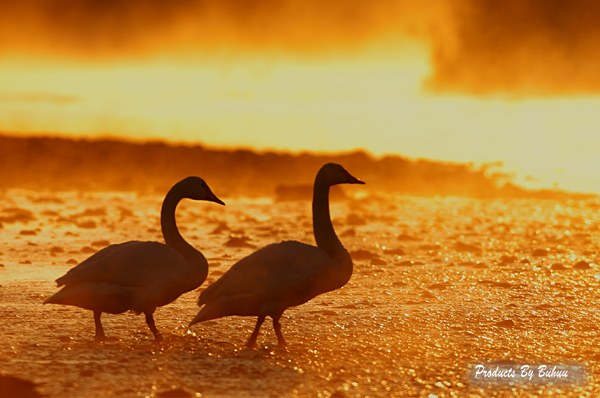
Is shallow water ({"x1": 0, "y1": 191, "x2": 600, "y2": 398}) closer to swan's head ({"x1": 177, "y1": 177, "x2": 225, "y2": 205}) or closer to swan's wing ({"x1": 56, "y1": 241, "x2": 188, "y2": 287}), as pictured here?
swan's wing ({"x1": 56, "y1": 241, "x2": 188, "y2": 287})

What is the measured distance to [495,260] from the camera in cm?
1126

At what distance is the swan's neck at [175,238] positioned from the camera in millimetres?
6547

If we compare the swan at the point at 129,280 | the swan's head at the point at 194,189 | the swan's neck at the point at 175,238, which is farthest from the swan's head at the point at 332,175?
the swan at the point at 129,280

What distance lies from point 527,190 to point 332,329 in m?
19.8

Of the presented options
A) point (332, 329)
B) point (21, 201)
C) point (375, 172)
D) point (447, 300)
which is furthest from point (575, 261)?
point (375, 172)

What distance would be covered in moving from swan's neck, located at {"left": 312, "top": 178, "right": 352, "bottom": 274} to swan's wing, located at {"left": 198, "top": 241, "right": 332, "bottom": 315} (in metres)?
0.17

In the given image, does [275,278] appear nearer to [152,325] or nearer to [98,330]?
[152,325]

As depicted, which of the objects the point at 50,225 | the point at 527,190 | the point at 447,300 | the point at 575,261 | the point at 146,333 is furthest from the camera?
the point at 527,190

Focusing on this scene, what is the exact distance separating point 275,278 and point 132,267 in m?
Result: 1.08

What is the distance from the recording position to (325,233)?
6648mm

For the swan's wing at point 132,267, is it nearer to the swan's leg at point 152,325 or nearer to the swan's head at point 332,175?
the swan's leg at point 152,325

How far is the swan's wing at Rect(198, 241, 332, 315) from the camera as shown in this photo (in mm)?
A: 6117

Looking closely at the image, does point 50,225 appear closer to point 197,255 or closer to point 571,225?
point 197,255

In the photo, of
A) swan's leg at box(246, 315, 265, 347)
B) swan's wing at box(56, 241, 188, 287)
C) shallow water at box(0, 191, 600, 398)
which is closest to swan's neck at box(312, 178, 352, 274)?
shallow water at box(0, 191, 600, 398)
